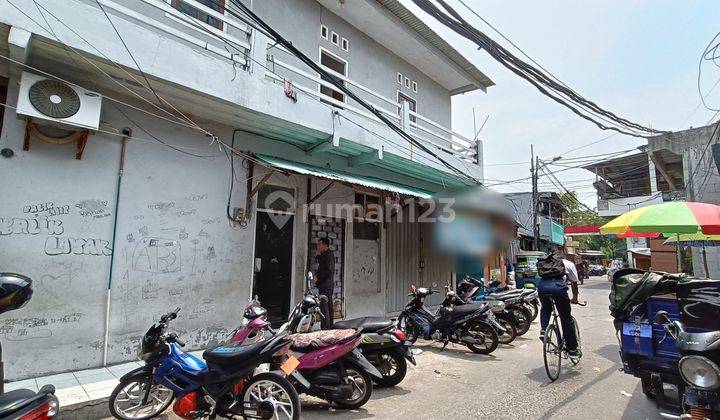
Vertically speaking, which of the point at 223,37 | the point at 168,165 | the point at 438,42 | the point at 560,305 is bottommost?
the point at 560,305

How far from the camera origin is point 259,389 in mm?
3512

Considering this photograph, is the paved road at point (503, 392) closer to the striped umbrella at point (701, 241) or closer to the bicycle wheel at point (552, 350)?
the bicycle wheel at point (552, 350)

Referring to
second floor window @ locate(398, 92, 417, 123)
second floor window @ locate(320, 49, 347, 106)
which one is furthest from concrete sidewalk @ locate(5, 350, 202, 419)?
second floor window @ locate(398, 92, 417, 123)

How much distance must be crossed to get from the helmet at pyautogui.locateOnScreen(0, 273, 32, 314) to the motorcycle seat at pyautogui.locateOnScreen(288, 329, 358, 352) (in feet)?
7.75

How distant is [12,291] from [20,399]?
78 centimetres

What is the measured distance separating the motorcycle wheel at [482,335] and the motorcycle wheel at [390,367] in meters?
2.09

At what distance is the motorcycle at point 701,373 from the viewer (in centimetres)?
259

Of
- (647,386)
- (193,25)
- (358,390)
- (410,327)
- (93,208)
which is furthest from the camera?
(410,327)

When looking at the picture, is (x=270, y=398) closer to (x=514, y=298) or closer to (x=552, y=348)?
(x=552, y=348)

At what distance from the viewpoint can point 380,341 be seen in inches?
182

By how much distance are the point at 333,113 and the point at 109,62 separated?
11.9ft

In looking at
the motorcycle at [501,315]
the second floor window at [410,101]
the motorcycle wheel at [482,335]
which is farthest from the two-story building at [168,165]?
the motorcycle wheel at [482,335]

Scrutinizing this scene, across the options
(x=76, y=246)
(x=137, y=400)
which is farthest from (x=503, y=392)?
(x=76, y=246)

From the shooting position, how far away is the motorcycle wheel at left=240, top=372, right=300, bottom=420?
335 centimetres
